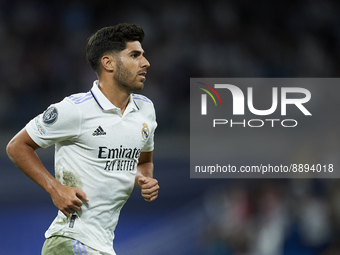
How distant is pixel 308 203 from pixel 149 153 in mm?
2820

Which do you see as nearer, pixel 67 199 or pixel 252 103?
pixel 67 199

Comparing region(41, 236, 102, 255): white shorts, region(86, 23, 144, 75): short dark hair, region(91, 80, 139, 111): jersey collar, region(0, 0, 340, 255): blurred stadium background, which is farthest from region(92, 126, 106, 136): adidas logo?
region(0, 0, 340, 255): blurred stadium background

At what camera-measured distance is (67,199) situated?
1685mm

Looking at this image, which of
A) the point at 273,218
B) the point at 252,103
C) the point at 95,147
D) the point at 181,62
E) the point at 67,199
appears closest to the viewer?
the point at 67,199

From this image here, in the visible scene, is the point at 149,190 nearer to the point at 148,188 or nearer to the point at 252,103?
the point at 148,188

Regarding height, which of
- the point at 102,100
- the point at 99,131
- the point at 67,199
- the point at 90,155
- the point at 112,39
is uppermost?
the point at 112,39

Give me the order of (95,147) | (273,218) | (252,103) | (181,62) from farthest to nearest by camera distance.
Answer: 1. (181,62)
2. (252,103)
3. (273,218)
4. (95,147)

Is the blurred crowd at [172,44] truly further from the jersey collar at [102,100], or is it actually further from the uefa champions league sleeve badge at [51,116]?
the uefa champions league sleeve badge at [51,116]

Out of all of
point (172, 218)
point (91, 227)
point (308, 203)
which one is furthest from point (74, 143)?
point (308, 203)

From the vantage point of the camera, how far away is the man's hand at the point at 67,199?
66.3 inches

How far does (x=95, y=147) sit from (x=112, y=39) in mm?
574

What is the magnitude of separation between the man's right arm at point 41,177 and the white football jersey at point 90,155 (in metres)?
0.06

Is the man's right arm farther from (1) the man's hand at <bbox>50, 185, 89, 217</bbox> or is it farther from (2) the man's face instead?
(2) the man's face

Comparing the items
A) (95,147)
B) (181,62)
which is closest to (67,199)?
(95,147)
